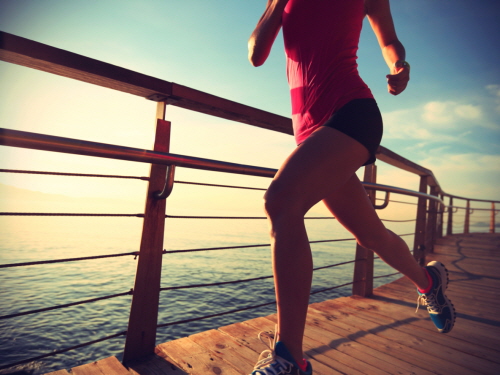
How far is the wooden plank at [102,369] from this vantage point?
100cm

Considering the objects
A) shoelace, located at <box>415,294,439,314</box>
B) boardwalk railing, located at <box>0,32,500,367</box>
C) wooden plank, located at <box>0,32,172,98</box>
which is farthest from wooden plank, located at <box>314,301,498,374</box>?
wooden plank, located at <box>0,32,172,98</box>

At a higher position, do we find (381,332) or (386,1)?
(386,1)

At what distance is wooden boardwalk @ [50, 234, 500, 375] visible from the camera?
1.14 meters

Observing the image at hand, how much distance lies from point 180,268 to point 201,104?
29.6ft

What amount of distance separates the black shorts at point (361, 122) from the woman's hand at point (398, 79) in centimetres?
11

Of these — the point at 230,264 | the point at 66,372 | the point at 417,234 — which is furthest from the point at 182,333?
the point at 230,264

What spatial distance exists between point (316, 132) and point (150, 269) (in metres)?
0.79

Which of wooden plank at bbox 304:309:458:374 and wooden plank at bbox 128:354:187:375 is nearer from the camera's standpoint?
wooden plank at bbox 128:354:187:375

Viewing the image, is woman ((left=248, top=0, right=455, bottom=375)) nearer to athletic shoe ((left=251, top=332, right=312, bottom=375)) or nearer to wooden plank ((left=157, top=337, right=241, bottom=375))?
Answer: athletic shoe ((left=251, top=332, right=312, bottom=375))

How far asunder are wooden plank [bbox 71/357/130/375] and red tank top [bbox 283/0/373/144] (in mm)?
1027

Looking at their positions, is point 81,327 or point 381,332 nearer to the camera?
point 381,332

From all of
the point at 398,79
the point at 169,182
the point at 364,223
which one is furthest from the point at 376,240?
the point at 169,182

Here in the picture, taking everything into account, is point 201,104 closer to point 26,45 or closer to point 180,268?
point 26,45

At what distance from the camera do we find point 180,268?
31.3ft
